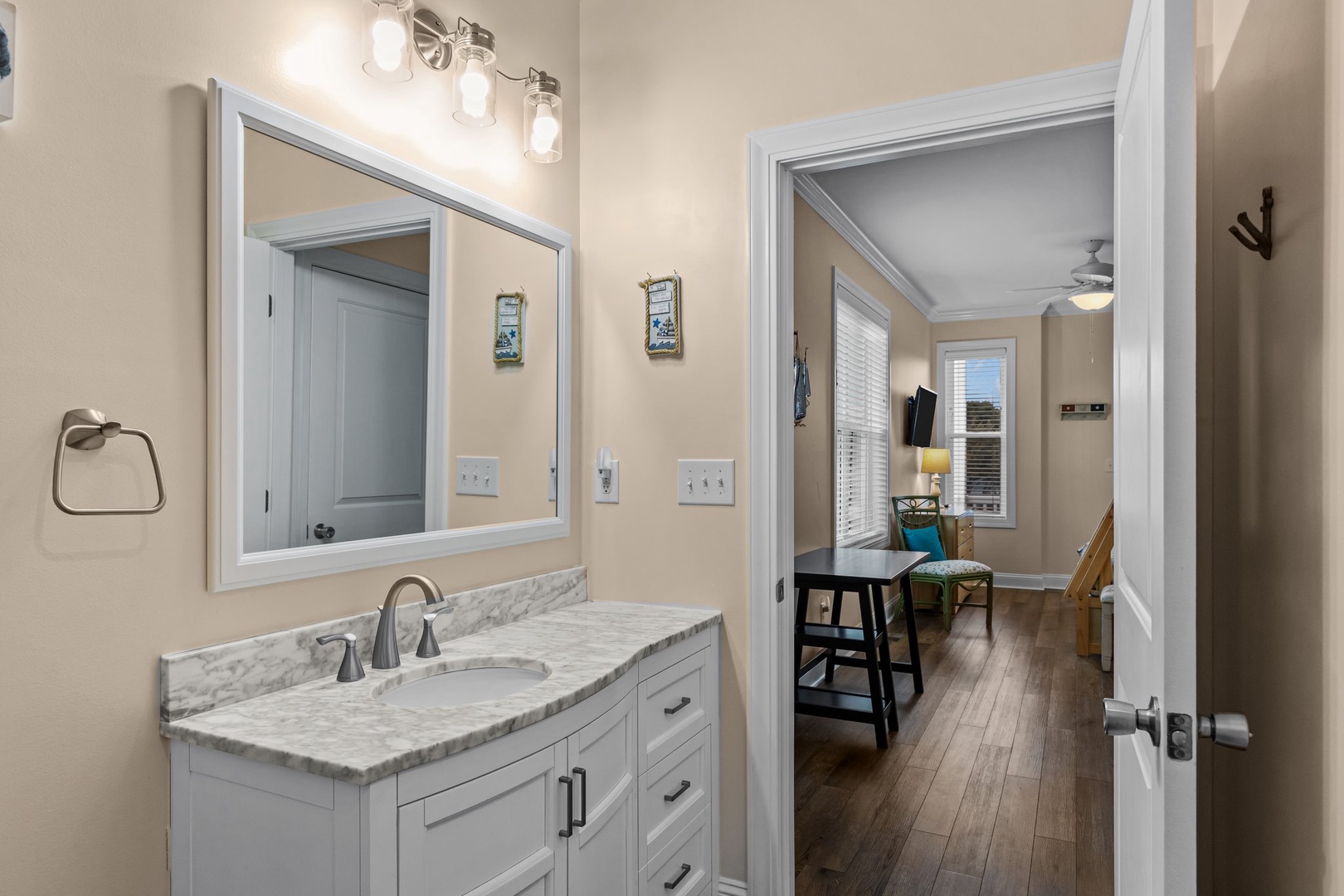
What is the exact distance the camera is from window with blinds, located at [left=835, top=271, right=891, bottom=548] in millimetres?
4762

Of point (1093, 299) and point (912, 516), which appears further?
point (912, 516)

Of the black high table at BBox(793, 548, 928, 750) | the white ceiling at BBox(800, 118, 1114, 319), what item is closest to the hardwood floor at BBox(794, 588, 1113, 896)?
the black high table at BBox(793, 548, 928, 750)

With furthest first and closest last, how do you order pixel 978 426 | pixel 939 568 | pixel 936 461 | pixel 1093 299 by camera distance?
pixel 978 426, pixel 936 461, pixel 939 568, pixel 1093 299

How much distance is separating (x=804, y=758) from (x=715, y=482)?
169 centimetres

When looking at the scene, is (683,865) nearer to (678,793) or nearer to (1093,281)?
(678,793)

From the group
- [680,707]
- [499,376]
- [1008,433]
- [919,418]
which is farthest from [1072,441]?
[499,376]

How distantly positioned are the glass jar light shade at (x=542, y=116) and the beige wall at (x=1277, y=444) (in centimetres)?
143

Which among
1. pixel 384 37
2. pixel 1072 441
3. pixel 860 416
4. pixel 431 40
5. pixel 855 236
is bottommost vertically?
pixel 1072 441

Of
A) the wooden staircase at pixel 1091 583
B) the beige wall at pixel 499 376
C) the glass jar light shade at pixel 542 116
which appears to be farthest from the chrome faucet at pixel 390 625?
the wooden staircase at pixel 1091 583

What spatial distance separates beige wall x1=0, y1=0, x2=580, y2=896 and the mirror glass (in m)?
0.11

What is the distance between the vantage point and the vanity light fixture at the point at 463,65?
61.2 inches

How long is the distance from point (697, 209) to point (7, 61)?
1456mm

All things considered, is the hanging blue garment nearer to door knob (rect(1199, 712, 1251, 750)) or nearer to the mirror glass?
the mirror glass

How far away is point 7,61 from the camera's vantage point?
107 cm
